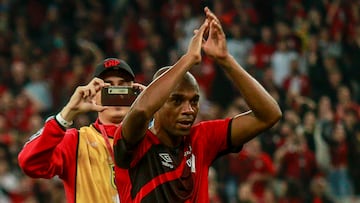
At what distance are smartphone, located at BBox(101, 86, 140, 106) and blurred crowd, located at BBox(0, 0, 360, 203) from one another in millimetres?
5174

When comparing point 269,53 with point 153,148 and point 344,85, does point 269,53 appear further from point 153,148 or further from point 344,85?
point 153,148

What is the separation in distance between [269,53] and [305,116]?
7.65 ft

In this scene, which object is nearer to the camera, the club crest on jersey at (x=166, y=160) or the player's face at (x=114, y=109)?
the club crest on jersey at (x=166, y=160)

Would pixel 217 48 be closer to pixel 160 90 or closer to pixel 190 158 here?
pixel 160 90

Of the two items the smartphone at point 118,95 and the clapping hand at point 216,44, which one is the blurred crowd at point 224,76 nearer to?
the smartphone at point 118,95

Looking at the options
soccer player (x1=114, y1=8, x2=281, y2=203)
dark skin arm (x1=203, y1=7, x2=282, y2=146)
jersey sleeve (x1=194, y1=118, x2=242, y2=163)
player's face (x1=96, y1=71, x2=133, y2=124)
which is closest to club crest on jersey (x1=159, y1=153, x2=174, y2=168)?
soccer player (x1=114, y1=8, x2=281, y2=203)

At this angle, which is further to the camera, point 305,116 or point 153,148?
point 305,116

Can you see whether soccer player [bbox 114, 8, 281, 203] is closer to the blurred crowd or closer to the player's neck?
the player's neck

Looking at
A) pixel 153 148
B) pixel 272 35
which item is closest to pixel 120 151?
pixel 153 148

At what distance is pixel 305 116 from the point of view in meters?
12.3

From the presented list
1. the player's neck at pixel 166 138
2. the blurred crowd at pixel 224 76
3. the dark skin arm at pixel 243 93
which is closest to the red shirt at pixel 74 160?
the player's neck at pixel 166 138

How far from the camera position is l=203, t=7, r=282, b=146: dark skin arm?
Answer: 4.99 m

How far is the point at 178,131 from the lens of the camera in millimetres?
5055

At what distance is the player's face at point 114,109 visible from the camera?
19.9ft
